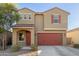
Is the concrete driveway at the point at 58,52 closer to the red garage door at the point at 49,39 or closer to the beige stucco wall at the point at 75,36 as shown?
the red garage door at the point at 49,39

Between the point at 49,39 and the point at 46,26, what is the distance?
1816mm

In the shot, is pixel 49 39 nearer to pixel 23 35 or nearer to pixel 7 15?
pixel 23 35

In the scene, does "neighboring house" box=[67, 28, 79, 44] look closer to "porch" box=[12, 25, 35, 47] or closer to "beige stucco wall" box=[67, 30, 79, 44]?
"beige stucco wall" box=[67, 30, 79, 44]

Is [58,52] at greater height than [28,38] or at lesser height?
lesser

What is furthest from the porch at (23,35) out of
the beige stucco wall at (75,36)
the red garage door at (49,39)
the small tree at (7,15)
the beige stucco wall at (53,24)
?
the beige stucco wall at (75,36)

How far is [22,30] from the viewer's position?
27.4m

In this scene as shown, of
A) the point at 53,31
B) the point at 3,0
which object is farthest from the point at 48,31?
the point at 3,0

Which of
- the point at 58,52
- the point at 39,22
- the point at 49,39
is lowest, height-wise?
the point at 58,52

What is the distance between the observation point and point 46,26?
27.6 metres

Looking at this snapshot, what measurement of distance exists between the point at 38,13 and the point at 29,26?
98.3 inches

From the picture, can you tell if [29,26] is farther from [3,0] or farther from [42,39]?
[3,0]

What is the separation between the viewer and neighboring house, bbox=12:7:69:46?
27516 mm

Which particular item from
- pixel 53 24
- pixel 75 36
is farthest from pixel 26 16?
pixel 75 36

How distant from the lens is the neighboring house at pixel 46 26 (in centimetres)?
2752
